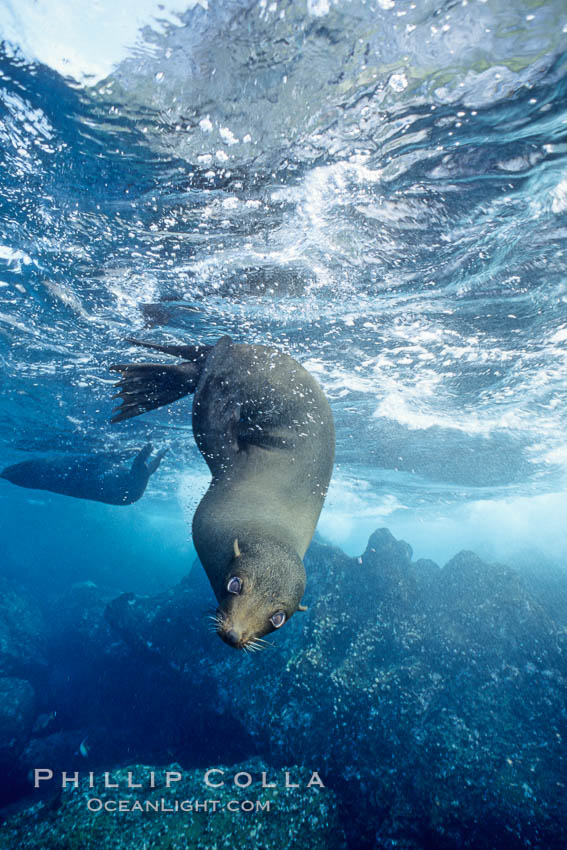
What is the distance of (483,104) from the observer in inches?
154

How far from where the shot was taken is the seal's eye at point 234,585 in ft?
6.84

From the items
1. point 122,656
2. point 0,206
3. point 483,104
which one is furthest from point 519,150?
point 122,656

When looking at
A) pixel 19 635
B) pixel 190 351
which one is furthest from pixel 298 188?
pixel 19 635

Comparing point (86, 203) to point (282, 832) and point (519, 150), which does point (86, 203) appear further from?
point (282, 832)

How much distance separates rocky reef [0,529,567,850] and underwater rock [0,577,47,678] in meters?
0.69

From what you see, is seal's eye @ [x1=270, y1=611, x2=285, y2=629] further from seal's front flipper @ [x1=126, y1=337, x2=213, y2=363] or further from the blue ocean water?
the blue ocean water

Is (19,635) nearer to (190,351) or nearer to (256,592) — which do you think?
(190,351)

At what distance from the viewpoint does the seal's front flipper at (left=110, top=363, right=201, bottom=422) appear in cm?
409

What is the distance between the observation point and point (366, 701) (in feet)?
29.7

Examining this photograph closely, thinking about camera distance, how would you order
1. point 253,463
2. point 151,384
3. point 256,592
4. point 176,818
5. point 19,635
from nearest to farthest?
point 256,592 < point 253,463 < point 151,384 < point 176,818 < point 19,635

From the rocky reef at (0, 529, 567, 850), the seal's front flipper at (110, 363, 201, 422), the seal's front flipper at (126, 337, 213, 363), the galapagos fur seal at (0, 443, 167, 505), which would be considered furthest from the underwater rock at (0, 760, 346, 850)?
the galapagos fur seal at (0, 443, 167, 505)

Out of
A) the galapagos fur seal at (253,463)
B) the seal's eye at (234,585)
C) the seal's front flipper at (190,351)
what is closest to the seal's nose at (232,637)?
the galapagos fur seal at (253,463)

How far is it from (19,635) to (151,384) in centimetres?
2247

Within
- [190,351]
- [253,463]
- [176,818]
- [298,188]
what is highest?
[298,188]
